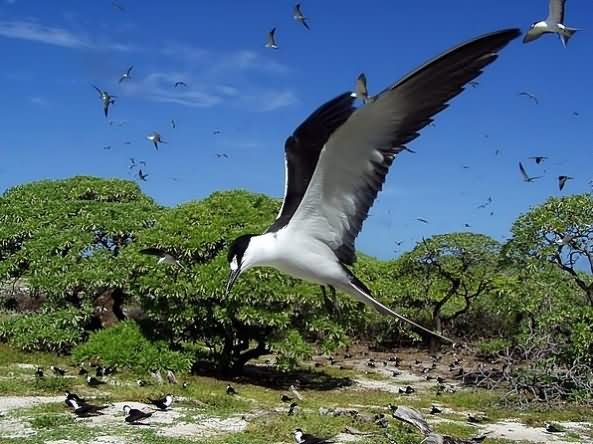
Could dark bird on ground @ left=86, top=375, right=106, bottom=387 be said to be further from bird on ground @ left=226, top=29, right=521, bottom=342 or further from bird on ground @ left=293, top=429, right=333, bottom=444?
bird on ground @ left=226, top=29, right=521, bottom=342

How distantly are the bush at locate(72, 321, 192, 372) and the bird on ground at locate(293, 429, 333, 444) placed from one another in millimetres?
4363

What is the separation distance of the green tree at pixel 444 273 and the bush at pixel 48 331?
8011 millimetres

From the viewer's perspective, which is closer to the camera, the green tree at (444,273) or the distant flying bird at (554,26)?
the distant flying bird at (554,26)

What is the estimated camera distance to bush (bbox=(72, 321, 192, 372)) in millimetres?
11766

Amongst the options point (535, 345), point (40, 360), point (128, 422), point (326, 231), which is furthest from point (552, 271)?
point (326, 231)

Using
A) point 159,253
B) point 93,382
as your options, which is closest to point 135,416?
point 93,382

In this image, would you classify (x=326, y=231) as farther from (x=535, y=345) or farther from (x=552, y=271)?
(x=552, y=271)

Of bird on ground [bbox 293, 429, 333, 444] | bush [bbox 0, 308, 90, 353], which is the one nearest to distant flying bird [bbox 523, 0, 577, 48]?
bird on ground [bbox 293, 429, 333, 444]

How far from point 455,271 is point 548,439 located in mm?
9342

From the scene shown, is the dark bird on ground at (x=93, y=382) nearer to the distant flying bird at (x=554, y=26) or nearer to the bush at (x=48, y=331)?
the bush at (x=48, y=331)

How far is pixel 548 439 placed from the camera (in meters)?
8.94

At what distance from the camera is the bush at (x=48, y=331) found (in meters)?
12.9

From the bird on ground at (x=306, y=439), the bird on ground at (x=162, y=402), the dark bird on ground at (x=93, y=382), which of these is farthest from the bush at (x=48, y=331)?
the bird on ground at (x=306, y=439)

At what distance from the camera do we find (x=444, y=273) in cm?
1816
